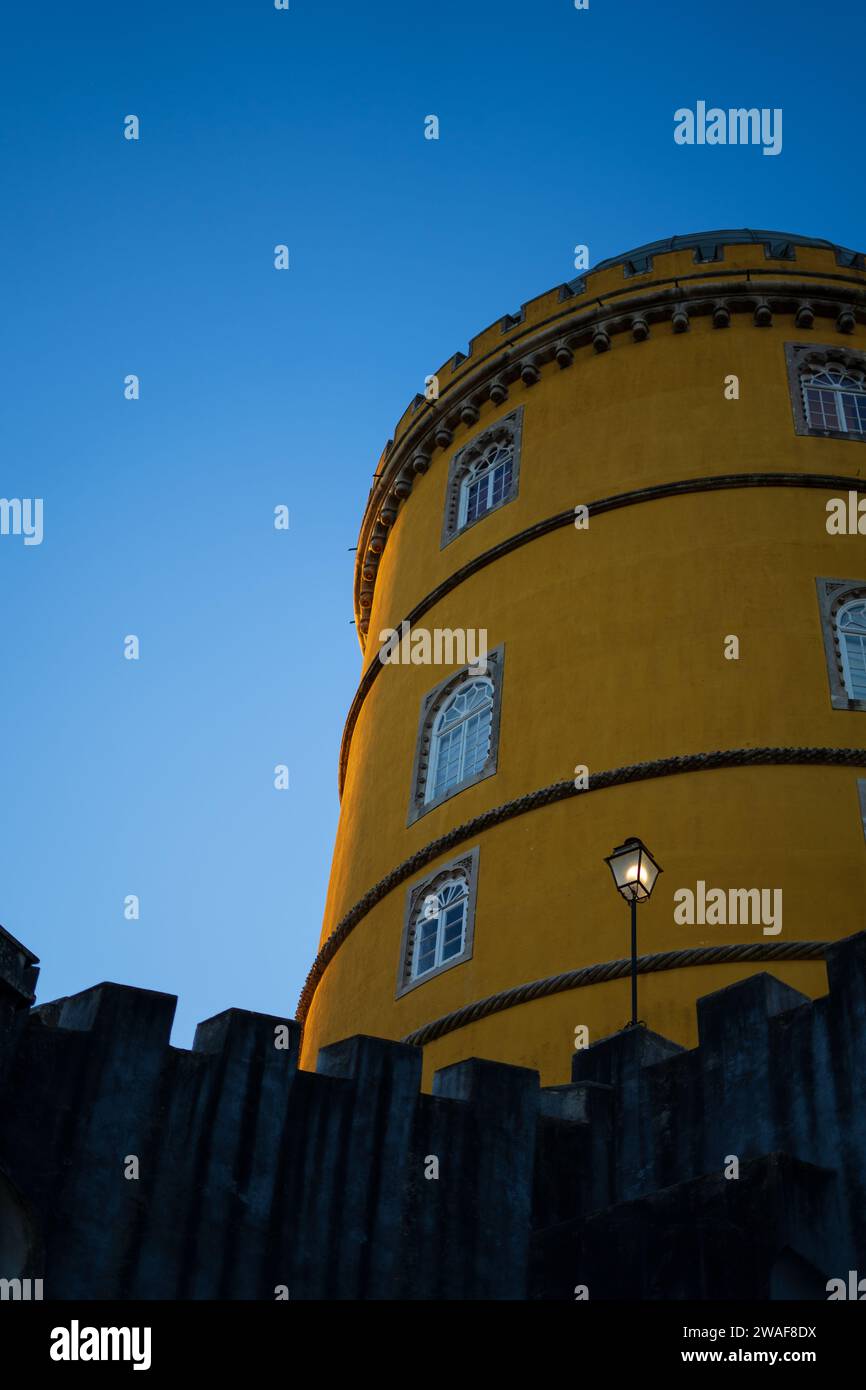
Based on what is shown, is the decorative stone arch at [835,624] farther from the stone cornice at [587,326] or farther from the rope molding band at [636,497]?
the stone cornice at [587,326]

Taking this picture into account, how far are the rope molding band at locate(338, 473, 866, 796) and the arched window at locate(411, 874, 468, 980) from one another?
397 cm

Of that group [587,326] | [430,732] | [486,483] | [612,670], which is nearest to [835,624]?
[612,670]

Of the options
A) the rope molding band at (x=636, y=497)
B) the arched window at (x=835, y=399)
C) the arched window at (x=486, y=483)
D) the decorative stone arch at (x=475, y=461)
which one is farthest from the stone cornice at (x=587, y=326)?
the rope molding band at (x=636, y=497)

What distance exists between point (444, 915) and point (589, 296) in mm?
8016

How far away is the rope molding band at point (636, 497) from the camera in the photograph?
1698 centimetres

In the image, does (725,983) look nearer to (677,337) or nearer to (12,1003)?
(12,1003)

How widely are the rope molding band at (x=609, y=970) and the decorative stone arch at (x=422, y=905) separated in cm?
65

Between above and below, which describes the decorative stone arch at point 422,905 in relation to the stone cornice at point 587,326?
below

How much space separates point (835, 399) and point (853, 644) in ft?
11.9

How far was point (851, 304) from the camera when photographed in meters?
18.9

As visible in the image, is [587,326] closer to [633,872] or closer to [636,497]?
[636,497]

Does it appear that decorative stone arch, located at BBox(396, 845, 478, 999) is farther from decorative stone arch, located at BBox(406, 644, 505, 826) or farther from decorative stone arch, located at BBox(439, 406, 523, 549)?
decorative stone arch, located at BBox(439, 406, 523, 549)

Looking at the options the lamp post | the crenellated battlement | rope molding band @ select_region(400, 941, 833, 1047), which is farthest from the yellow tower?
the crenellated battlement
